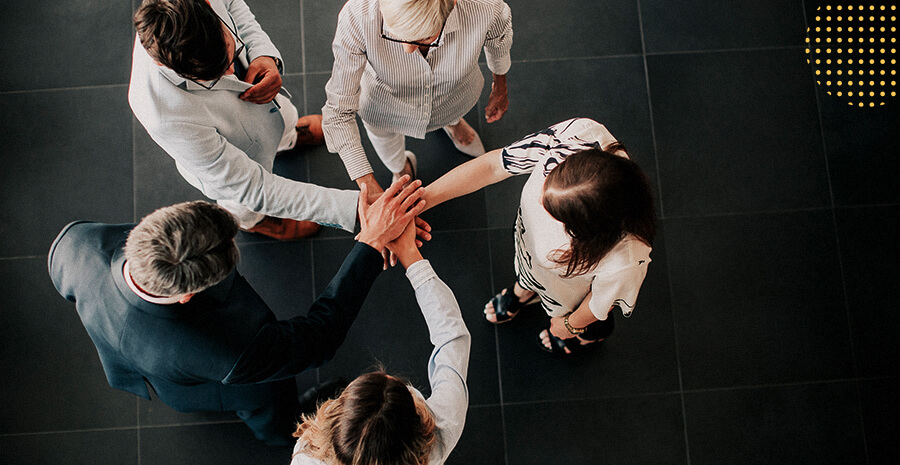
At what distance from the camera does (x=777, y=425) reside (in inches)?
95.6

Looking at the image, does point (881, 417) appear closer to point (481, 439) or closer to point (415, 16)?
point (481, 439)

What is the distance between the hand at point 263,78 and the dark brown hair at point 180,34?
38 cm

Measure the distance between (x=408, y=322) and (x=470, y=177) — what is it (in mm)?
945

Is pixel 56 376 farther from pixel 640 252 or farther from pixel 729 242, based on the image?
pixel 729 242

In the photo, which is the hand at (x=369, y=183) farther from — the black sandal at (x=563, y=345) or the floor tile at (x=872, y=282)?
the floor tile at (x=872, y=282)

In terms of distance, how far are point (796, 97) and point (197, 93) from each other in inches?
108

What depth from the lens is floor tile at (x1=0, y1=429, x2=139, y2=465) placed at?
2.38 meters

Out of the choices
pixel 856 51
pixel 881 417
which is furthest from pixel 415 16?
pixel 881 417

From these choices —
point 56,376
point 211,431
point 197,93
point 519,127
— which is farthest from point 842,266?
point 56,376

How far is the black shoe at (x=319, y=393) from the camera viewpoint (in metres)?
2.32

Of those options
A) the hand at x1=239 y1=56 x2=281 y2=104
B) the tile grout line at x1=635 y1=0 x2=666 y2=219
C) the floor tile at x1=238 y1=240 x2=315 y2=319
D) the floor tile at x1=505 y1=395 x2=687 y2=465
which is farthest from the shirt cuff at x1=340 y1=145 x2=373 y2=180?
the tile grout line at x1=635 y1=0 x2=666 y2=219

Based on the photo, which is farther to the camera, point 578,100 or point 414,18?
point 578,100

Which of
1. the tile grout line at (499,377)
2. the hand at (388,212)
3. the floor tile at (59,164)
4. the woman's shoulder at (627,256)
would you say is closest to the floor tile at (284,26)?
the floor tile at (59,164)

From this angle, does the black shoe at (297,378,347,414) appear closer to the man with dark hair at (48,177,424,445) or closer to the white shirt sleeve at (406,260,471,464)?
the man with dark hair at (48,177,424,445)
